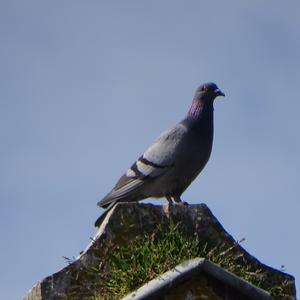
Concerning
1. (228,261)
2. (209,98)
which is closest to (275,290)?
(228,261)

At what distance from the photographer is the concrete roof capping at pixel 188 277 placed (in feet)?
26.1

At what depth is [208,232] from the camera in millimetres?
8977

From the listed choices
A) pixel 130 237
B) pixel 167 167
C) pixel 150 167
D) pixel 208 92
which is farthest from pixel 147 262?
pixel 208 92

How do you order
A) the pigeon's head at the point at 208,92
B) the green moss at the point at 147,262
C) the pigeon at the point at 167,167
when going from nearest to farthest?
the green moss at the point at 147,262, the pigeon at the point at 167,167, the pigeon's head at the point at 208,92

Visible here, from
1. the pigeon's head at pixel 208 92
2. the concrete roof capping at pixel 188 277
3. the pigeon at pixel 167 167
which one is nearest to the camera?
the concrete roof capping at pixel 188 277

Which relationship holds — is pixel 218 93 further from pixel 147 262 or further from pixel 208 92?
pixel 147 262

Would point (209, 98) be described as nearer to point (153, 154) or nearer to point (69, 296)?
point (153, 154)

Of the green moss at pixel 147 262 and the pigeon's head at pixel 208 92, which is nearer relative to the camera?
the green moss at pixel 147 262

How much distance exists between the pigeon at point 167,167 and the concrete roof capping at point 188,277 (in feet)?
14.8

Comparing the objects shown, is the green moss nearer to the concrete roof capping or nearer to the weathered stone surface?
the weathered stone surface

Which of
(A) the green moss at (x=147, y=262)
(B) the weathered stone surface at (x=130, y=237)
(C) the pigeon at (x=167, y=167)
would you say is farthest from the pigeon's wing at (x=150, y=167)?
(A) the green moss at (x=147, y=262)

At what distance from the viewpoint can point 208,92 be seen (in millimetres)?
14383

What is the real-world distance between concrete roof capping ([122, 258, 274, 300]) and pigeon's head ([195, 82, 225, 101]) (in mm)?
6212

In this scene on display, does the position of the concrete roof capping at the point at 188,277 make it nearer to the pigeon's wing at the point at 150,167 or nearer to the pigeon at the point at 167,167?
the pigeon at the point at 167,167
